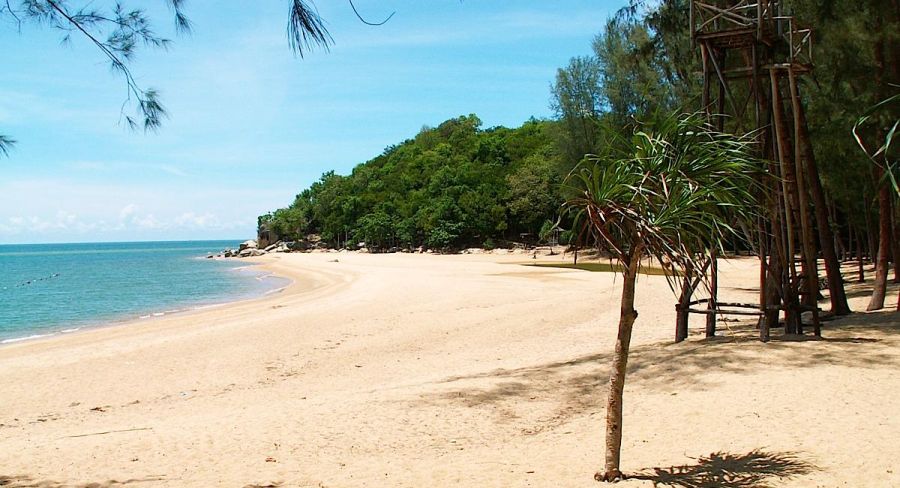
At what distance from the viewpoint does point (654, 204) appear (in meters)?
4.31

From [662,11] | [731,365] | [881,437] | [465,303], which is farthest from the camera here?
[465,303]

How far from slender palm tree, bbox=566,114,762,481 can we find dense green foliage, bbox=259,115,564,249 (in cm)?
4261

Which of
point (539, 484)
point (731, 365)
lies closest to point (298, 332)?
point (731, 365)

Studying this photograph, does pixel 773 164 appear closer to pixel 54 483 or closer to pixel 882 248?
pixel 882 248

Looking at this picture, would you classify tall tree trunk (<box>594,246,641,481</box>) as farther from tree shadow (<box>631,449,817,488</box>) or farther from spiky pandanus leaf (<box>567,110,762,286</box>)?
spiky pandanus leaf (<box>567,110,762,286</box>)

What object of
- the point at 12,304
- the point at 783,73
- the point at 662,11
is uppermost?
the point at 662,11

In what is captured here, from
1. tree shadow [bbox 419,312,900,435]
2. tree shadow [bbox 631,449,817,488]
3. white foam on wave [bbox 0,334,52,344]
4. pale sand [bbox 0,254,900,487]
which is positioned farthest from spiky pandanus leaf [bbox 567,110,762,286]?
white foam on wave [bbox 0,334,52,344]

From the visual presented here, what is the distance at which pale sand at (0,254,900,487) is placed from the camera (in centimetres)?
532

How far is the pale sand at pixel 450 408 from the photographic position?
532cm

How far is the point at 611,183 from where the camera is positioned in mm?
4324

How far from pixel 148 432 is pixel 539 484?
4482mm

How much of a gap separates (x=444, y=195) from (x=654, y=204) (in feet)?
216

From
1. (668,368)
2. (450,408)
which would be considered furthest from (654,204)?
(668,368)

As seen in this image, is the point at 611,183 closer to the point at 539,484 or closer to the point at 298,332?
the point at 539,484
